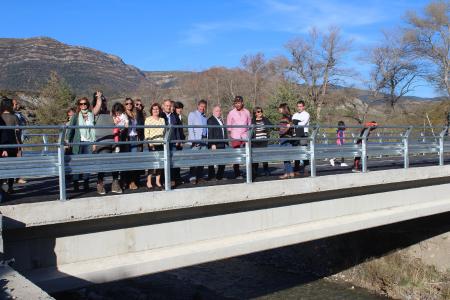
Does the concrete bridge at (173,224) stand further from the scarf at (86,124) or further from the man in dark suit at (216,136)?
the scarf at (86,124)

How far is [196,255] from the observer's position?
7.12m

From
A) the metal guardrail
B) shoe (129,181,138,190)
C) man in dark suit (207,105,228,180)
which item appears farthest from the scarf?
man in dark suit (207,105,228,180)

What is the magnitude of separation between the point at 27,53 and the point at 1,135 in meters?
105

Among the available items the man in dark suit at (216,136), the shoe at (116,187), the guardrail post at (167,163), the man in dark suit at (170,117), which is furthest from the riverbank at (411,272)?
the shoe at (116,187)

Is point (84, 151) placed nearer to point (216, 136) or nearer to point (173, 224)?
point (173, 224)

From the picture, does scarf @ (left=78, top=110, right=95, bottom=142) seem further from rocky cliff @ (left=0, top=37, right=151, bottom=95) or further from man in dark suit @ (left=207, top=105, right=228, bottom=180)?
rocky cliff @ (left=0, top=37, right=151, bottom=95)

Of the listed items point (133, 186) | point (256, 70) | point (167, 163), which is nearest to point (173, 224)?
point (167, 163)

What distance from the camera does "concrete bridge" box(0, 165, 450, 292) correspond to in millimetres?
6137

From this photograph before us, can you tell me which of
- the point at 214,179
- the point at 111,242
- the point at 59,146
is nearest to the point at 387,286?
the point at 214,179

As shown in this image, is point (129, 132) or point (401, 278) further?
point (401, 278)

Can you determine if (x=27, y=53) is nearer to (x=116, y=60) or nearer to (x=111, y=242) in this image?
(x=116, y=60)

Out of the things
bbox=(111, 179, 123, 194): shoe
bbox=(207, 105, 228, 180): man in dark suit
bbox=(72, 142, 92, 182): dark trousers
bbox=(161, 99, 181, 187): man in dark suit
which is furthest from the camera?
bbox=(207, 105, 228, 180): man in dark suit

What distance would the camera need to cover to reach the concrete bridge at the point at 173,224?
20.1 ft

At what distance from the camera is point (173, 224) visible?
24.0 feet
